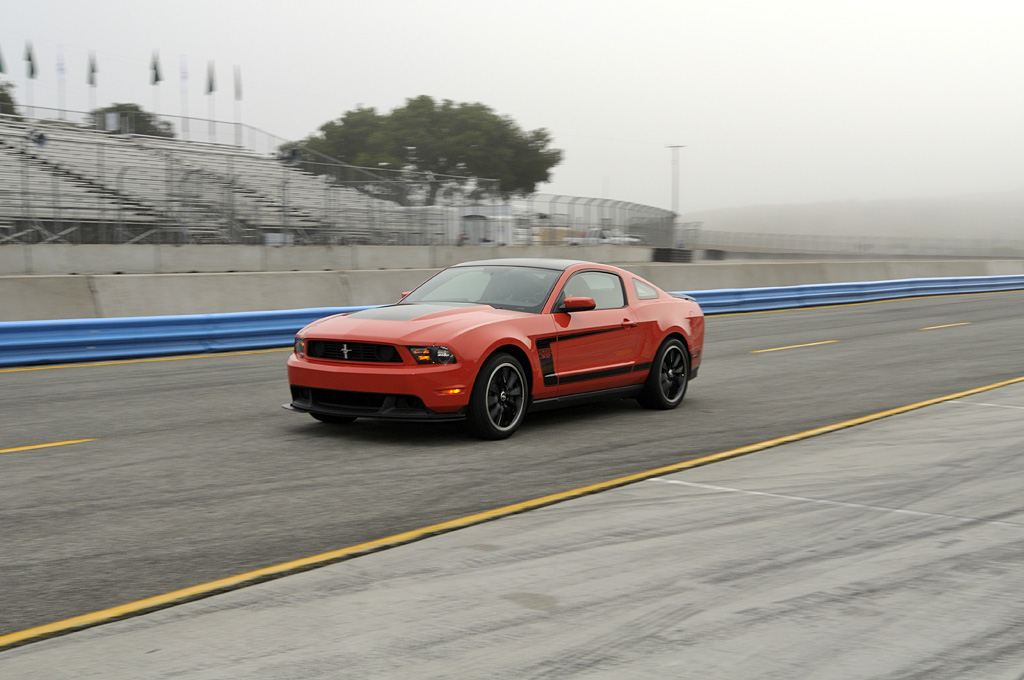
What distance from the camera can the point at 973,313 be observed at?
24766 millimetres

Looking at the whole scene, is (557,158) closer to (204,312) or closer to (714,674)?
(204,312)

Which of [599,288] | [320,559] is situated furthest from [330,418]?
[320,559]

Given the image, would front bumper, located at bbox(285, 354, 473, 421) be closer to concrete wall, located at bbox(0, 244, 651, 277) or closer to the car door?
the car door

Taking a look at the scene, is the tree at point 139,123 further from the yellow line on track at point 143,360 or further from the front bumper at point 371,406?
the front bumper at point 371,406

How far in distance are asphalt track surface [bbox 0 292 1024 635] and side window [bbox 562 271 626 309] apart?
1085 mm

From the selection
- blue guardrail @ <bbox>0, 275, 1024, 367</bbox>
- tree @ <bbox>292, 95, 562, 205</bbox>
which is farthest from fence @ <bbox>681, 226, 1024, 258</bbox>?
blue guardrail @ <bbox>0, 275, 1024, 367</bbox>

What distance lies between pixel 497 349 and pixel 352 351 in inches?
44.4

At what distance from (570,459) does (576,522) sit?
1901mm

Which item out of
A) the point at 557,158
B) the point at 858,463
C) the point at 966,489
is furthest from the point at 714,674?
the point at 557,158

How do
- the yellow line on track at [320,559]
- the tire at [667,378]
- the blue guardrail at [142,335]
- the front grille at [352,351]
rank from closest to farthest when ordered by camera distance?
the yellow line on track at [320,559], the front grille at [352,351], the tire at [667,378], the blue guardrail at [142,335]

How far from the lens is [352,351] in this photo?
26.9 ft

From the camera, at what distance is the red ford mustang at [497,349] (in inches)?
315

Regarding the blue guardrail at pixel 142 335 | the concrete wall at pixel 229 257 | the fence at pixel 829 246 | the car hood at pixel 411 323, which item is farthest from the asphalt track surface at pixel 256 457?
the fence at pixel 829 246

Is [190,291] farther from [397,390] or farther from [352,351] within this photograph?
[397,390]
